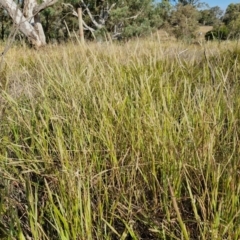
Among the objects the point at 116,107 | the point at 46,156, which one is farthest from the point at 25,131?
the point at 116,107

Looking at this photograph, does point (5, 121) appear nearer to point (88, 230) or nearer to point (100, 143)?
point (100, 143)

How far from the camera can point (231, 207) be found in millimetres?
690

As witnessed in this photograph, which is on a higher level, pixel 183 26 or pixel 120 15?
pixel 120 15

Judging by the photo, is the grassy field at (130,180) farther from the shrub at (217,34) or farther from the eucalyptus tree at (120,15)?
the eucalyptus tree at (120,15)

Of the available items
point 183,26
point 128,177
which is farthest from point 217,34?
point 128,177

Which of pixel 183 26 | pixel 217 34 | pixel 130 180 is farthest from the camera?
pixel 183 26

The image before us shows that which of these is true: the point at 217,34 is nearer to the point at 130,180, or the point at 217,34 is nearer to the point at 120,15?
the point at 130,180

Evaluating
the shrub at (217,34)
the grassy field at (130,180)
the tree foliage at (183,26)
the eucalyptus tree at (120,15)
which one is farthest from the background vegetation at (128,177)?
the eucalyptus tree at (120,15)

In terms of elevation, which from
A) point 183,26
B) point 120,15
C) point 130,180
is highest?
point 120,15

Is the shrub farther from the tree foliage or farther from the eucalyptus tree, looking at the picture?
the eucalyptus tree

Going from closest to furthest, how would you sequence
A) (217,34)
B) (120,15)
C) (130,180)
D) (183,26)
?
1. (130,180)
2. (217,34)
3. (183,26)
4. (120,15)

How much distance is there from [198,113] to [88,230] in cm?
55

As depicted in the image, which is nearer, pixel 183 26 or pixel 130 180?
pixel 130 180

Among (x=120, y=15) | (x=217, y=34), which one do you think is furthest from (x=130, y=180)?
(x=120, y=15)
